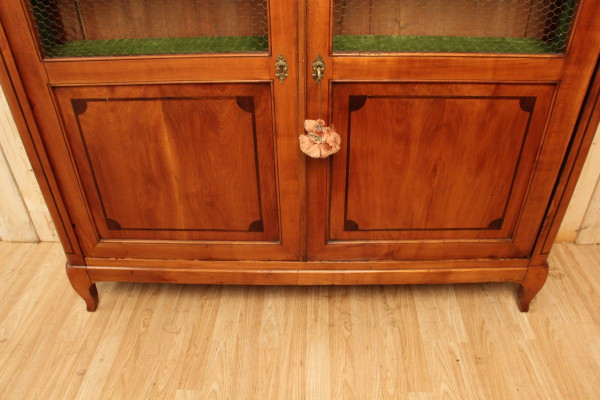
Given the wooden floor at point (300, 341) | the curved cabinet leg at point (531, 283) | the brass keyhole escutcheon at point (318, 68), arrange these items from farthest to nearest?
1. the curved cabinet leg at point (531, 283)
2. the wooden floor at point (300, 341)
3. the brass keyhole escutcheon at point (318, 68)

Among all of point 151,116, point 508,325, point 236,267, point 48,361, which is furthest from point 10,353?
point 508,325

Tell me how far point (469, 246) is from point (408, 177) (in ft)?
1.06

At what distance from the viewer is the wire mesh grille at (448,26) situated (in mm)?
1175

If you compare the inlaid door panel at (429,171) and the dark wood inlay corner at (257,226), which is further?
the dark wood inlay corner at (257,226)

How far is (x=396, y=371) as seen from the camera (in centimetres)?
137

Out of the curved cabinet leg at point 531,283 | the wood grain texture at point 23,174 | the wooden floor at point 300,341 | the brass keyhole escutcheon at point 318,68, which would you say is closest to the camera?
the brass keyhole escutcheon at point 318,68

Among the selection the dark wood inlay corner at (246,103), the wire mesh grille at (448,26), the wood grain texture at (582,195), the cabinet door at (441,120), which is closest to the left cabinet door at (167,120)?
the dark wood inlay corner at (246,103)

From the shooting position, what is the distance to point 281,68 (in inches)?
44.4

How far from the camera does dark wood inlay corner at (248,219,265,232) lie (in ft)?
4.57

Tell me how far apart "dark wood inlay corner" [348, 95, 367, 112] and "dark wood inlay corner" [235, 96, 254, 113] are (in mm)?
260

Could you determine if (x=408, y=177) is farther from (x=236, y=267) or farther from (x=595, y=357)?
(x=595, y=357)

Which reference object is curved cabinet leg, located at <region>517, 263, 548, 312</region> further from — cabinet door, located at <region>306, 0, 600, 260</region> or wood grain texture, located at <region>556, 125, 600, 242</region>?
wood grain texture, located at <region>556, 125, 600, 242</region>

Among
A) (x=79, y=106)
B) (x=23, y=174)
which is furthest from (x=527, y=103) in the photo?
(x=23, y=174)

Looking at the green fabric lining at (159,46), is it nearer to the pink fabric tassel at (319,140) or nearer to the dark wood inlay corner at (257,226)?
the pink fabric tassel at (319,140)
